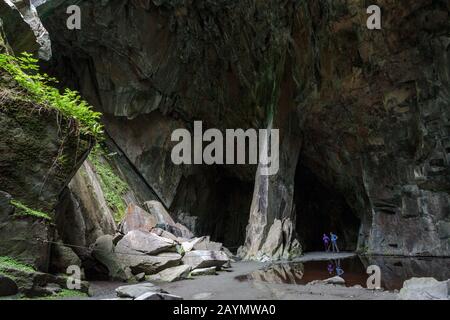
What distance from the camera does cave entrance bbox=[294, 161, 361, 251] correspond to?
25.8 metres

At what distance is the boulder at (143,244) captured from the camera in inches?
380

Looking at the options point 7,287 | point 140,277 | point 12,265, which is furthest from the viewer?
point 140,277

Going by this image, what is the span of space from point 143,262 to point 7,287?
12.6 ft

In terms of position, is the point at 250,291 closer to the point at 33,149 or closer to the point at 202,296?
the point at 202,296

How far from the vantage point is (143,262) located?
361 inches

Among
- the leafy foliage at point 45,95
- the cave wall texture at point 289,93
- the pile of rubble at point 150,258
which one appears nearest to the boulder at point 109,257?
the pile of rubble at point 150,258

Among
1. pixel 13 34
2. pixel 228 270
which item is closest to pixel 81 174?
pixel 13 34

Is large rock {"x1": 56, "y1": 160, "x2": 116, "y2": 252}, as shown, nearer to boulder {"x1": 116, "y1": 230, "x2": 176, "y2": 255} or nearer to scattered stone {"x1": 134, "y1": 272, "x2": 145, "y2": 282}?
boulder {"x1": 116, "y1": 230, "x2": 176, "y2": 255}

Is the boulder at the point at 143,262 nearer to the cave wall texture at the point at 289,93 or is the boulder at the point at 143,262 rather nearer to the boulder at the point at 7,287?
the boulder at the point at 7,287

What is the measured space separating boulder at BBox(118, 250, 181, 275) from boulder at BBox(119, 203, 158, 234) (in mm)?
2969

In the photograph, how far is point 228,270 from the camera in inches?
456

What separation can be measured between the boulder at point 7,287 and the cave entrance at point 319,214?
2049cm

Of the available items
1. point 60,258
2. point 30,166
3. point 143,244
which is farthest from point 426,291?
point 30,166

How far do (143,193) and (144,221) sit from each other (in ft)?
23.2
